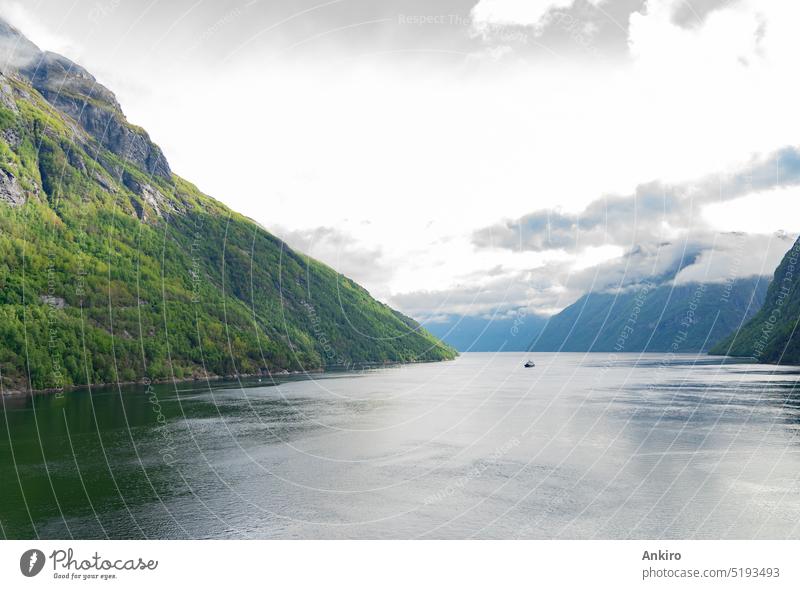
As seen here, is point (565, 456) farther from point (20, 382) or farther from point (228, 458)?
point (20, 382)

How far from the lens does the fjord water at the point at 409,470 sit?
121 feet

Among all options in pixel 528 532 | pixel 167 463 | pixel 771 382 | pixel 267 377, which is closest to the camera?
pixel 528 532

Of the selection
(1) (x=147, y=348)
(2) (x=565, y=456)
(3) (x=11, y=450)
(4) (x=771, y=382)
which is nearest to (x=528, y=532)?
(2) (x=565, y=456)

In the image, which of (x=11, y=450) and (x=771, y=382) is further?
(x=771, y=382)

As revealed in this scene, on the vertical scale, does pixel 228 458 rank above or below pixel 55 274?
below

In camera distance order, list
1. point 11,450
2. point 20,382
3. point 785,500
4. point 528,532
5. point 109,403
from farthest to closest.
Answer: point 20,382 → point 109,403 → point 11,450 → point 785,500 → point 528,532

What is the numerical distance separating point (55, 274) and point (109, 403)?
Answer: 87814mm

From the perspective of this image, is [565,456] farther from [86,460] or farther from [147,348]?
[147,348]

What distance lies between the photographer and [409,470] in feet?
173

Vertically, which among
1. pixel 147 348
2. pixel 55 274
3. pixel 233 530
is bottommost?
pixel 233 530

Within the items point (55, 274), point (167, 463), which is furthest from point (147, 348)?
point (167, 463)

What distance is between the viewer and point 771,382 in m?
119

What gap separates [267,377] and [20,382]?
75.8 metres

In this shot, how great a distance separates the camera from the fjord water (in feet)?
121
